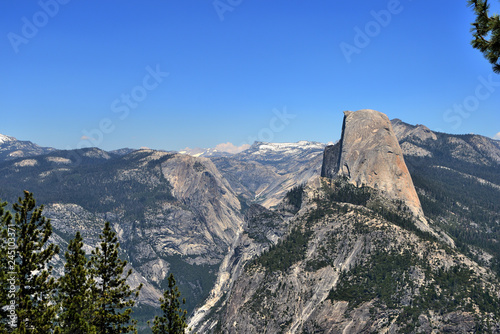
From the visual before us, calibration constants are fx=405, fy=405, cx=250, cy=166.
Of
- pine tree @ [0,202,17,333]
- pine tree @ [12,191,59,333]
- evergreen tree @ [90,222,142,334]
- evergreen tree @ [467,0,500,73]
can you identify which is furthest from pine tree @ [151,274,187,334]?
evergreen tree @ [467,0,500,73]

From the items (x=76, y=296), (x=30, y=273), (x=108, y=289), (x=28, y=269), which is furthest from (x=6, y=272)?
(x=108, y=289)

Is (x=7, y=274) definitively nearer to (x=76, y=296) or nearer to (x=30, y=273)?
(x=30, y=273)

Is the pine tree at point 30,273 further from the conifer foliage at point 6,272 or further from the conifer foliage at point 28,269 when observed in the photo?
the conifer foliage at point 6,272

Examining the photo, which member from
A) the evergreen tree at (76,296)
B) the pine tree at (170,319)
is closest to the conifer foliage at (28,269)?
the evergreen tree at (76,296)

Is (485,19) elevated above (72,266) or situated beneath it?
elevated above

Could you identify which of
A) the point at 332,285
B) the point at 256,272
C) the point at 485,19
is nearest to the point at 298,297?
the point at 332,285

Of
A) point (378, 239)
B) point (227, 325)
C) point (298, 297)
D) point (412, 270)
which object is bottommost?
point (227, 325)

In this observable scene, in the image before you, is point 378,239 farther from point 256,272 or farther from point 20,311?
point 20,311

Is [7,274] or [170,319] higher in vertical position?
[7,274]
